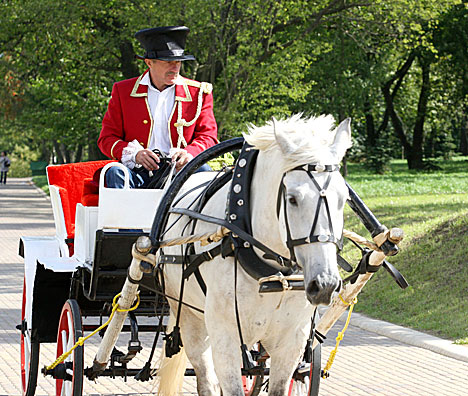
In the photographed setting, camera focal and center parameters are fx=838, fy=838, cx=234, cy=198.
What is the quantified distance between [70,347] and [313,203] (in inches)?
104

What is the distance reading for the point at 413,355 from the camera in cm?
841

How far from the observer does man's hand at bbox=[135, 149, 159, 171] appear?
17.7ft

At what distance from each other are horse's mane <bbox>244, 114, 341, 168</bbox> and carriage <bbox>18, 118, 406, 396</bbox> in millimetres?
28

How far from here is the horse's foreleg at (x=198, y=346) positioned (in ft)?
16.5

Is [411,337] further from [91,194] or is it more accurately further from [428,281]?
[91,194]

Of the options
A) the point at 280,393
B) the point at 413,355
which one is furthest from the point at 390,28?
the point at 280,393

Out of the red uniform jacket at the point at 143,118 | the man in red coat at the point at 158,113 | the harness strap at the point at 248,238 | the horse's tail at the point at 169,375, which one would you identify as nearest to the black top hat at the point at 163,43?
the man in red coat at the point at 158,113

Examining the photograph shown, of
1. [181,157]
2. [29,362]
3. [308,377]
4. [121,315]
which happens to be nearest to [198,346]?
[121,315]

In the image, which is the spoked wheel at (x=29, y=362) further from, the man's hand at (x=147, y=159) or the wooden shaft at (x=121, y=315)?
the man's hand at (x=147, y=159)

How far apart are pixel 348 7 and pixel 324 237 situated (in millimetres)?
22630

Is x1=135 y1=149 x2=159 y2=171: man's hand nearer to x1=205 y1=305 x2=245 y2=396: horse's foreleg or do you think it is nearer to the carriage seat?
the carriage seat

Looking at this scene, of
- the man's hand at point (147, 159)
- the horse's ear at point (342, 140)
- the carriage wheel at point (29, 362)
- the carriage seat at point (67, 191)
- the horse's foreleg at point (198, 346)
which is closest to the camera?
the horse's ear at point (342, 140)

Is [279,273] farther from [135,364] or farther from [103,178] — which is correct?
[135,364]

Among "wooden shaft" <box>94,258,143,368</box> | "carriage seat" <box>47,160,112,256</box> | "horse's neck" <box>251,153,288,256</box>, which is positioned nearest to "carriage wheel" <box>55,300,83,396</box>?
"wooden shaft" <box>94,258,143,368</box>
